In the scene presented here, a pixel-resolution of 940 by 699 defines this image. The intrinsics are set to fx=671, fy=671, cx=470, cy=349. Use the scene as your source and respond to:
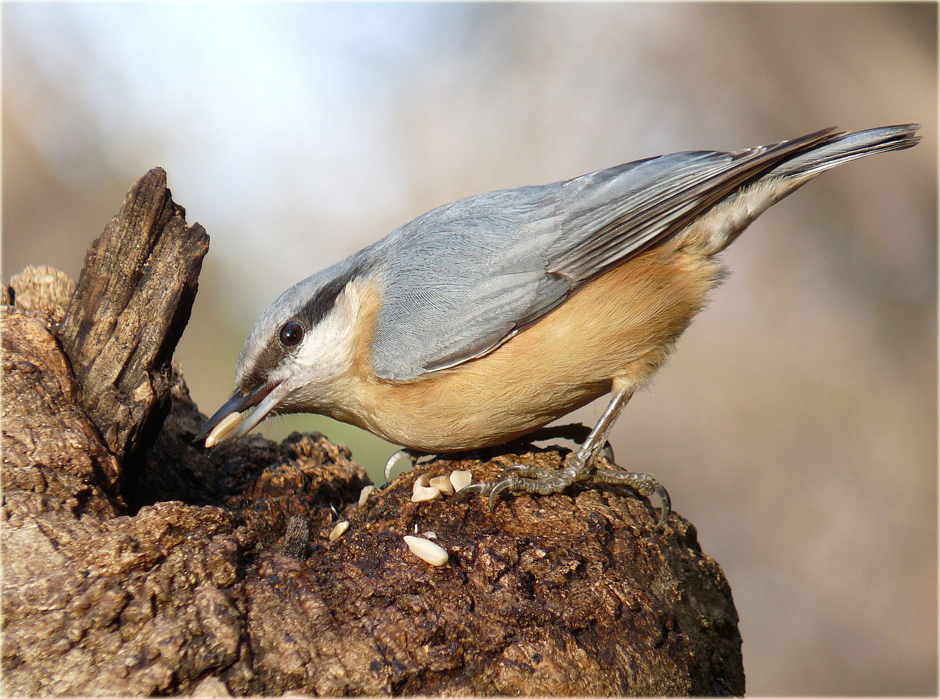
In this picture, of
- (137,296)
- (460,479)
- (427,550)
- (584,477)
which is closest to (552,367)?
(584,477)

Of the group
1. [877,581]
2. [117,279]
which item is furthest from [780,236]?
[117,279]

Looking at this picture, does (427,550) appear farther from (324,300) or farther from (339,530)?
(324,300)

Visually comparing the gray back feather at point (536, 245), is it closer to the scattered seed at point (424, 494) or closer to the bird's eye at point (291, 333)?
the bird's eye at point (291, 333)

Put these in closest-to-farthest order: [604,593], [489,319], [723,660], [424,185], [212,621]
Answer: [212,621] → [604,593] → [723,660] → [489,319] → [424,185]

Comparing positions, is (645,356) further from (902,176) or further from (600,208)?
(902,176)

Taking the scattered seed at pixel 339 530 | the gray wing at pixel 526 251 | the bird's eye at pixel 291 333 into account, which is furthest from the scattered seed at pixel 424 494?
the bird's eye at pixel 291 333
